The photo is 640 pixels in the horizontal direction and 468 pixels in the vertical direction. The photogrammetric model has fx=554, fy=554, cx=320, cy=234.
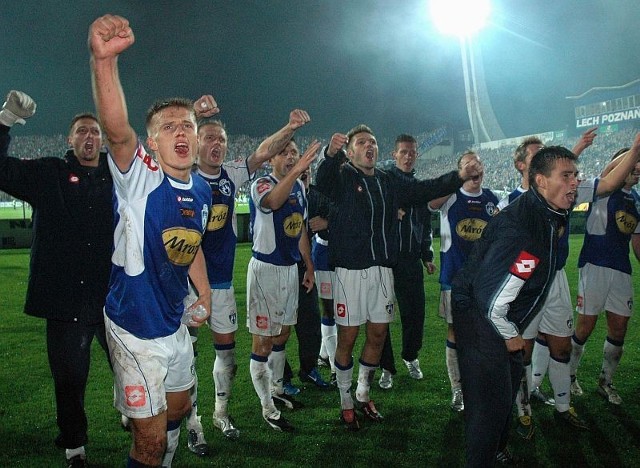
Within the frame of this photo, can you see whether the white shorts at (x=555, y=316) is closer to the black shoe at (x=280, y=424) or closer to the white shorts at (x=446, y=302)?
the white shorts at (x=446, y=302)

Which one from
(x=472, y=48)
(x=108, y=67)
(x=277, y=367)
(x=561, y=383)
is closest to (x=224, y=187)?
(x=277, y=367)

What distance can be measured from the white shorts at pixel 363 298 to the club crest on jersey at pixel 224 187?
4.06 ft

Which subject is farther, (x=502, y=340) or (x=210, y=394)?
(x=210, y=394)

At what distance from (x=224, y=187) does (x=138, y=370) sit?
2.21 metres

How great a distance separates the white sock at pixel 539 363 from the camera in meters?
5.37

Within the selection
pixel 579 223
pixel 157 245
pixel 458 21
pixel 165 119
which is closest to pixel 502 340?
pixel 157 245

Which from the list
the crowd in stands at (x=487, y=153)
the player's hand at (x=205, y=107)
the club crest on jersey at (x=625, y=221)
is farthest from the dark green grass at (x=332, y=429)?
the crowd in stands at (x=487, y=153)

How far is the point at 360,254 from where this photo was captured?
4867 mm

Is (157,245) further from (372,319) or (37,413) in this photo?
(37,413)

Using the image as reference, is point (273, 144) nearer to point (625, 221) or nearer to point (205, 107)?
point (205, 107)

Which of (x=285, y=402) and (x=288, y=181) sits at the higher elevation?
(x=288, y=181)

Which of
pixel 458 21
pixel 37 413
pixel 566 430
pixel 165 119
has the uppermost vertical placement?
pixel 458 21

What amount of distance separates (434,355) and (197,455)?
12.2ft

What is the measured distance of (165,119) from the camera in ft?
9.96
